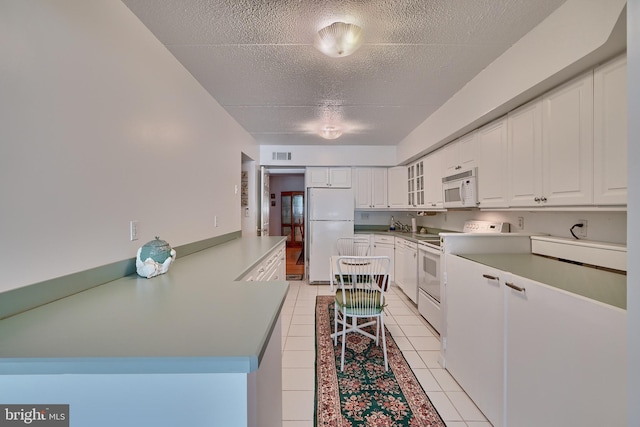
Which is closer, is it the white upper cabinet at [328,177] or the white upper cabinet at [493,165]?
the white upper cabinet at [493,165]

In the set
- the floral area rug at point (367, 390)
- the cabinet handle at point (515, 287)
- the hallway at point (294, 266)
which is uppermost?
the cabinet handle at point (515, 287)

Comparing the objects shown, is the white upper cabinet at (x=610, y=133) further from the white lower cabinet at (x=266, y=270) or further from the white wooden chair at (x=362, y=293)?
the white lower cabinet at (x=266, y=270)

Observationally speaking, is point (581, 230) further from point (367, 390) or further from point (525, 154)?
point (367, 390)

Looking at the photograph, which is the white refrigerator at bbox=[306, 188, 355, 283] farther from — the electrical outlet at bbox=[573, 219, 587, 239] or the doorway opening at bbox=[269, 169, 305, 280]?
the doorway opening at bbox=[269, 169, 305, 280]

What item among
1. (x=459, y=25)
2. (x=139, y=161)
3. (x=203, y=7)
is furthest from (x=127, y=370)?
(x=459, y=25)

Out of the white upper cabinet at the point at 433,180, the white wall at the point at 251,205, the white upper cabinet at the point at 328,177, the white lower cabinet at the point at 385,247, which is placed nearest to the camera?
the white upper cabinet at the point at 433,180

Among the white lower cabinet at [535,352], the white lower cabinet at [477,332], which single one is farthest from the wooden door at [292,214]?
the white lower cabinet at [535,352]

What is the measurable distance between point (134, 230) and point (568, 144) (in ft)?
8.52

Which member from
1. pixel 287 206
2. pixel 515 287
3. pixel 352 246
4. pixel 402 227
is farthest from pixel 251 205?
pixel 287 206

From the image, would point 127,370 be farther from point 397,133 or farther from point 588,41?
point 397,133

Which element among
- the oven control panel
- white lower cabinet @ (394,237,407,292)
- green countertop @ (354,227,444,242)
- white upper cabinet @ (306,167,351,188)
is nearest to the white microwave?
the oven control panel

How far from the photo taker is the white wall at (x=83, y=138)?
92 cm

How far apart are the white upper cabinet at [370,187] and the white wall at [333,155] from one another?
0.18 metres

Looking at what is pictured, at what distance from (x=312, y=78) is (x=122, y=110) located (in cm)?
146
